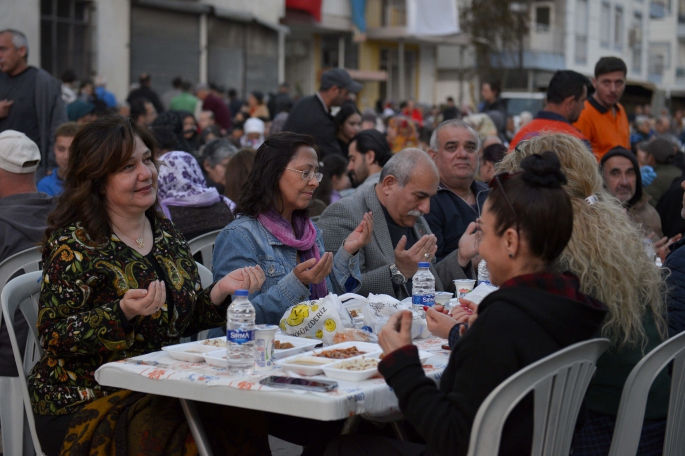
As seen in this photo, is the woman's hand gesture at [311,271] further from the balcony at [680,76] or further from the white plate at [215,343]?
the balcony at [680,76]

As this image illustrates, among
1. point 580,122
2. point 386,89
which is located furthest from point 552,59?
point 580,122

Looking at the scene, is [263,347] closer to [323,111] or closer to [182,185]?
[182,185]

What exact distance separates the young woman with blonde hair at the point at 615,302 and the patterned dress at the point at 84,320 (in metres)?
1.65

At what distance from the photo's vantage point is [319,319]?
336cm

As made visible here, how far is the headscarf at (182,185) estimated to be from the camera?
592 centimetres

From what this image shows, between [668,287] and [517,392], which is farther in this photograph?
[668,287]

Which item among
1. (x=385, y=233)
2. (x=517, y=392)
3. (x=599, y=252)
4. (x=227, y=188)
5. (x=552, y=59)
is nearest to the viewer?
(x=517, y=392)

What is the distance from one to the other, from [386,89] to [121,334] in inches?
1143

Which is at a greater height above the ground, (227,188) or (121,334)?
(227,188)

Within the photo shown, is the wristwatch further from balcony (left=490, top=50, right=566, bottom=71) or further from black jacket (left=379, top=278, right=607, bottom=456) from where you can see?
balcony (left=490, top=50, right=566, bottom=71)

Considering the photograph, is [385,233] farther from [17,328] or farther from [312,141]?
[17,328]

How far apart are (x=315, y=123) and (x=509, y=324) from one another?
632 cm

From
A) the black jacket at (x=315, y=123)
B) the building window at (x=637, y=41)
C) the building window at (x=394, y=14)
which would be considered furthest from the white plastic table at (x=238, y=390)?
the building window at (x=637, y=41)

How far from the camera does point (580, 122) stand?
23.8 ft
